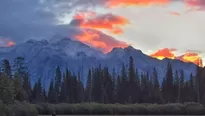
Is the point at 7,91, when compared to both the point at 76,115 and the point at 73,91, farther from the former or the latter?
the point at 73,91

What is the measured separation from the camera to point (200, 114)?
7988 centimetres

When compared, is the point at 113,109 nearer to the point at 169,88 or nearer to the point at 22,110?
the point at 22,110

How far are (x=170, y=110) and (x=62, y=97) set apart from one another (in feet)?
201

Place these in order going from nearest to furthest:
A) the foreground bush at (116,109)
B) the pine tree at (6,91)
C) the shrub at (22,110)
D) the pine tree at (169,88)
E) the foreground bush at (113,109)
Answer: the shrub at (22,110) < the pine tree at (6,91) < the foreground bush at (113,109) < the foreground bush at (116,109) < the pine tree at (169,88)

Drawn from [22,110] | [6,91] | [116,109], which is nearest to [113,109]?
[116,109]

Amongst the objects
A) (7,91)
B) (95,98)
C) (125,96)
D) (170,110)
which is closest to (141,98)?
(125,96)

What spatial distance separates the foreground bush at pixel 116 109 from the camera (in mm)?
74625

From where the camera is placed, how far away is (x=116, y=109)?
78.6m

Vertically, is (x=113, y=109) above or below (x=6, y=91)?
below

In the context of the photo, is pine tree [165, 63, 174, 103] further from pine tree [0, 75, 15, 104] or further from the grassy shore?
pine tree [0, 75, 15, 104]

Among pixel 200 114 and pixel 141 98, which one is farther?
pixel 141 98

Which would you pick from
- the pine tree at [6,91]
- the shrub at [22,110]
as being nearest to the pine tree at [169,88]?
the shrub at [22,110]

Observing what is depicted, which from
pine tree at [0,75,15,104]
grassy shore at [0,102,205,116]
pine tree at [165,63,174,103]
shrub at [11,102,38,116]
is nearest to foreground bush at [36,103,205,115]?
grassy shore at [0,102,205,116]

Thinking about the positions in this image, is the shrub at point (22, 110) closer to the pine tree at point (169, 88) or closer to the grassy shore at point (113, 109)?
the grassy shore at point (113, 109)
